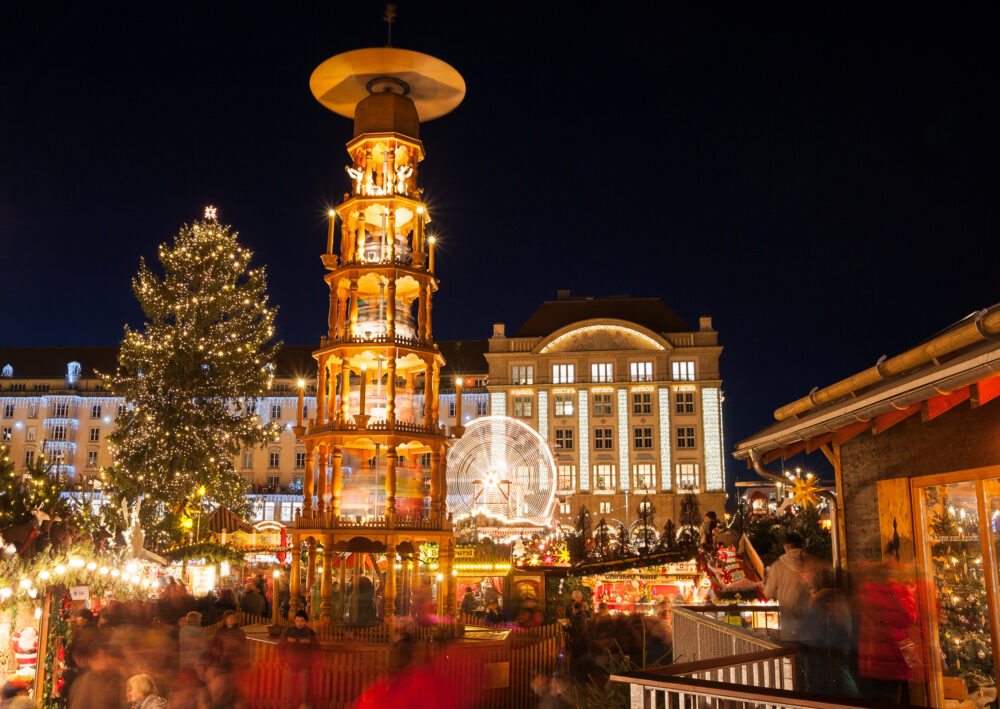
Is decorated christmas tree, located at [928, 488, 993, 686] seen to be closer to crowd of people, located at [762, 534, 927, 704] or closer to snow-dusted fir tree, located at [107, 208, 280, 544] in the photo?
crowd of people, located at [762, 534, 927, 704]

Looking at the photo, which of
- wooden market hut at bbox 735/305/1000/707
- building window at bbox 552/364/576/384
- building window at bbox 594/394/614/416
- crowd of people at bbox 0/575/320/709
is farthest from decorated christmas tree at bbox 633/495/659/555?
wooden market hut at bbox 735/305/1000/707

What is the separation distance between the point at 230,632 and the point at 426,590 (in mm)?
7045

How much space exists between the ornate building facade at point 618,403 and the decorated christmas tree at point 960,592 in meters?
59.1

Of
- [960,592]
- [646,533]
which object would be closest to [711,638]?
[960,592]

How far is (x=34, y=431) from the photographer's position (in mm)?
80500

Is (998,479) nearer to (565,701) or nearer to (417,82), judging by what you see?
(565,701)

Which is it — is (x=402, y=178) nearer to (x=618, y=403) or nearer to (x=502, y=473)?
(x=502, y=473)

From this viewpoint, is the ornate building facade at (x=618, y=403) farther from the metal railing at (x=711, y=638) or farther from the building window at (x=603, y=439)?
the metal railing at (x=711, y=638)

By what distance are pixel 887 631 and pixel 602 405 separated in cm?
6180

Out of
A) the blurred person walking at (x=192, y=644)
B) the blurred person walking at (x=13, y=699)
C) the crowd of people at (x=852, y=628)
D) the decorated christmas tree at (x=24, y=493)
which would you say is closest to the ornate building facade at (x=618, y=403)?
the decorated christmas tree at (x=24, y=493)

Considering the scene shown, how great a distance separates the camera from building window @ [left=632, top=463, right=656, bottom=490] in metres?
67.1

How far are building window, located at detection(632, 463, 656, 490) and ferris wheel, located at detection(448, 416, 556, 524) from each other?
34.3 meters

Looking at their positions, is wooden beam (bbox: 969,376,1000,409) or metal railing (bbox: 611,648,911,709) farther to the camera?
wooden beam (bbox: 969,376,1000,409)

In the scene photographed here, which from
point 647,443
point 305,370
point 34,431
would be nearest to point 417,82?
point 647,443
